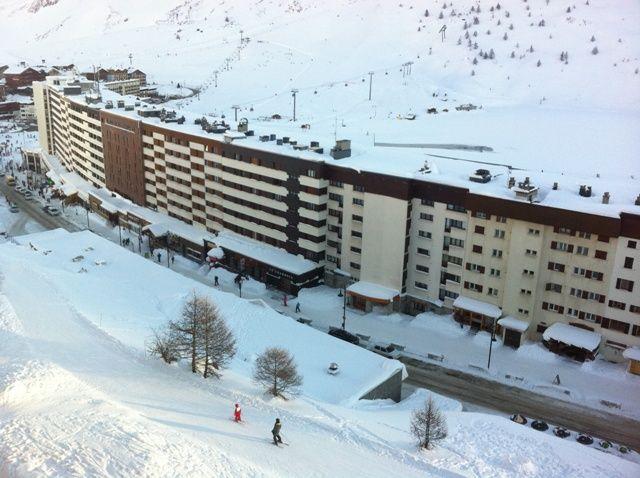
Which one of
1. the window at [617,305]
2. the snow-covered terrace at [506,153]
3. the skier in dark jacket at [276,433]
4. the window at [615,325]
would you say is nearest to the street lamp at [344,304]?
the snow-covered terrace at [506,153]

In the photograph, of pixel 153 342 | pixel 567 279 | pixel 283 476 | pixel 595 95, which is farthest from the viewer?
pixel 595 95

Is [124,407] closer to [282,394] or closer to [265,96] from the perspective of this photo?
[282,394]

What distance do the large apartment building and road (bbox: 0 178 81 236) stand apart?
1752 cm

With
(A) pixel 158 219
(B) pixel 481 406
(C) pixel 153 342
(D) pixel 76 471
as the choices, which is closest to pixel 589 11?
(A) pixel 158 219

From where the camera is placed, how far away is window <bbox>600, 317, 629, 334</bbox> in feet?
175

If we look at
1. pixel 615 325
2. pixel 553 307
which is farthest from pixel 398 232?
pixel 615 325

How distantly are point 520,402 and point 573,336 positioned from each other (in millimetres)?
8349

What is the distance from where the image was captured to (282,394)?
4212cm

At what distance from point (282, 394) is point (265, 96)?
110846mm

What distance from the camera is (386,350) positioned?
188ft

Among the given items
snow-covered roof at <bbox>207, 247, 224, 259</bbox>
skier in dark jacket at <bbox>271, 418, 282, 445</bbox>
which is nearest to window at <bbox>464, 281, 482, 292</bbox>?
snow-covered roof at <bbox>207, 247, 224, 259</bbox>

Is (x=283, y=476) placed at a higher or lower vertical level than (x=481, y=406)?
higher

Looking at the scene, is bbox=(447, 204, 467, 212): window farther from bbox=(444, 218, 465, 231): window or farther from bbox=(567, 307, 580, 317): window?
bbox=(567, 307, 580, 317): window

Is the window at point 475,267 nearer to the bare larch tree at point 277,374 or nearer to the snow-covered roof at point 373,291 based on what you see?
the snow-covered roof at point 373,291
